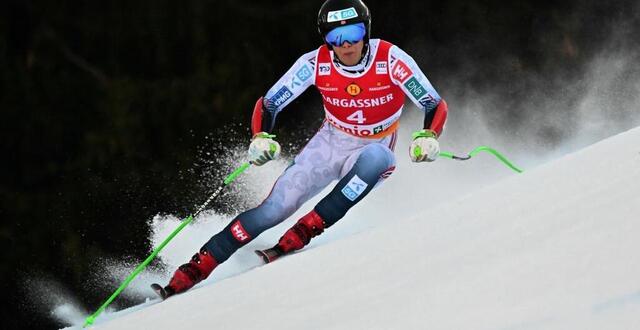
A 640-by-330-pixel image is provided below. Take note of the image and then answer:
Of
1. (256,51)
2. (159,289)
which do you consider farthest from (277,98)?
(256,51)

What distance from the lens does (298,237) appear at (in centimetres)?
474

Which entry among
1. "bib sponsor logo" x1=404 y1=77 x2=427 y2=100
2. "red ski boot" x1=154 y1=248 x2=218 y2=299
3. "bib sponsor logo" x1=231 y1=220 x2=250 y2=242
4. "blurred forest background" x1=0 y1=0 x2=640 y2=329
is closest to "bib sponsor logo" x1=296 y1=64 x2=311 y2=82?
"bib sponsor logo" x1=404 y1=77 x2=427 y2=100

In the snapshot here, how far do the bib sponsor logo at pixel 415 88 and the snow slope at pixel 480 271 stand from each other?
0.73 meters

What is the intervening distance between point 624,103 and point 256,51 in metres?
3.96

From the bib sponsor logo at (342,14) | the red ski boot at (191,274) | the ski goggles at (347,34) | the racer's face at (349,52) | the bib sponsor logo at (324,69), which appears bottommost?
the red ski boot at (191,274)

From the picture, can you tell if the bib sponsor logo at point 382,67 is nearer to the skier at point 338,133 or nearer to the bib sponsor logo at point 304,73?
the skier at point 338,133

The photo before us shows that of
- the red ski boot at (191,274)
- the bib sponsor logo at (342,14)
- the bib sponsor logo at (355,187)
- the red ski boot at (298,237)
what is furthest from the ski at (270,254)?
the bib sponsor logo at (342,14)

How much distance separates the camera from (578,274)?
2643mm

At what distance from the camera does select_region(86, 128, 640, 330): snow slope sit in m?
2.57

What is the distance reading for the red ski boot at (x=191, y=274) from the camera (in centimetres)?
477

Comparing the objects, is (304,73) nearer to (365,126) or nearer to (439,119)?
(365,126)

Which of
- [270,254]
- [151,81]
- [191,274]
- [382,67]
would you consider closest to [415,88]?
[382,67]

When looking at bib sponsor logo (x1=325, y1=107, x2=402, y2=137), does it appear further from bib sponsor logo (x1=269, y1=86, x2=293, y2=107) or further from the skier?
bib sponsor logo (x1=269, y1=86, x2=293, y2=107)

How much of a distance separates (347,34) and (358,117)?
1.55 ft
